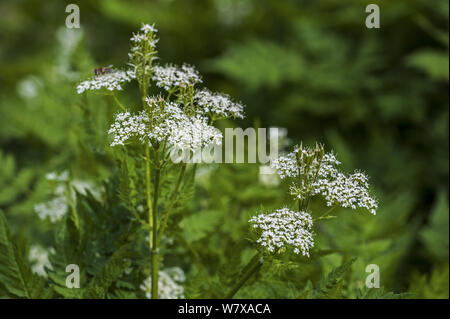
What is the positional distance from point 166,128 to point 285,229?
32 cm

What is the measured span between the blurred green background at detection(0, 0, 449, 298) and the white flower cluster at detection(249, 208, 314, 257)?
40 centimetres

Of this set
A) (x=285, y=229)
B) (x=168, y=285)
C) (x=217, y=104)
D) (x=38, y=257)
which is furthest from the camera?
(x=38, y=257)

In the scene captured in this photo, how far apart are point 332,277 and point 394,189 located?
6.02ft

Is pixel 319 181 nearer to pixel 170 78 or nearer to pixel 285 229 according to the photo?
pixel 285 229

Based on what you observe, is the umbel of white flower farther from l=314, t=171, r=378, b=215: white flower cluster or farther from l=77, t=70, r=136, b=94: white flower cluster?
l=77, t=70, r=136, b=94: white flower cluster

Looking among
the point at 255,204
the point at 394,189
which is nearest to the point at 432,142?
the point at 394,189

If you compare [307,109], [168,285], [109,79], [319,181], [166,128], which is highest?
[307,109]

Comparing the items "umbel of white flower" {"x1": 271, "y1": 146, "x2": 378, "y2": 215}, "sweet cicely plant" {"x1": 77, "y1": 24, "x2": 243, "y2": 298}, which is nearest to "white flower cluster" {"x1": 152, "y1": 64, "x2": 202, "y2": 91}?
"sweet cicely plant" {"x1": 77, "y1": 24, "x2": 243, "y2": 298}

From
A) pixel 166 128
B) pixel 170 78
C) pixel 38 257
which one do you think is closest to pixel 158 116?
pixel 166 128

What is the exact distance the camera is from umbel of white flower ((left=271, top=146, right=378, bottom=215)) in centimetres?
101

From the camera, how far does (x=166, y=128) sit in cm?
100

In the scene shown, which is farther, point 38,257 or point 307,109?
point 307,109

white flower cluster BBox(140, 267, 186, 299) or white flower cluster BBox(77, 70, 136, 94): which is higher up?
white flower cluster BBox(77, 70, 136, 94)

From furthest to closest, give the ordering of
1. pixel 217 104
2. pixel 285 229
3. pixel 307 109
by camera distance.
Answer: pixel 307 109, pixel 217 104, pixel 285 229
